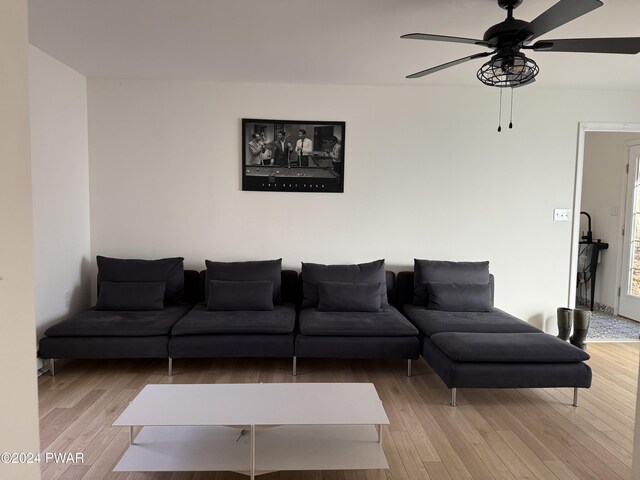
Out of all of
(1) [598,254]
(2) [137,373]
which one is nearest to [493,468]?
(2) [137,373]

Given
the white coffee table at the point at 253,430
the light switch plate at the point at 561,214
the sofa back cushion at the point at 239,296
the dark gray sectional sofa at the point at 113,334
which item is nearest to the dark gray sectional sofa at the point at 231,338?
the dark gray sectional sofa at the point at 113,334

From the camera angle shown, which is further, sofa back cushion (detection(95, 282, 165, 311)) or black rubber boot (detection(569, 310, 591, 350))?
black rubber boot (detection(569, 310, 591, 350))

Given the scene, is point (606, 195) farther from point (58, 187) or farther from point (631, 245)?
point (58, 187)

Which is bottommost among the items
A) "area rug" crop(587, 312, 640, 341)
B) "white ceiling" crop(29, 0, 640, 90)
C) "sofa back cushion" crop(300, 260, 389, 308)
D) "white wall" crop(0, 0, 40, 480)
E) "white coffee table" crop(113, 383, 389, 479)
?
"area rug" crop(587, 312, 640, 341)

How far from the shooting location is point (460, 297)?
3.88 m

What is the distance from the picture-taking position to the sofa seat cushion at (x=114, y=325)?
11.0 ft

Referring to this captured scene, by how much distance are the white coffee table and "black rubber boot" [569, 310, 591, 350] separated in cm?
279

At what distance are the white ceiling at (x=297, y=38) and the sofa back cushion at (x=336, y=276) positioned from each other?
1762 millimetres

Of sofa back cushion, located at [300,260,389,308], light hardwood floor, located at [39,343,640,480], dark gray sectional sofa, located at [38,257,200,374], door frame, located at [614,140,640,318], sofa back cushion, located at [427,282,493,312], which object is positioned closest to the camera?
light hardwood floor, located at [39,343,640,480]

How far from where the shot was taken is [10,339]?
122 centimetres

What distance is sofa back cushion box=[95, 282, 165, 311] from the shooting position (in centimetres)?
377

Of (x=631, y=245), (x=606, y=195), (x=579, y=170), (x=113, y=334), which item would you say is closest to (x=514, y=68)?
(x=579, y=170)

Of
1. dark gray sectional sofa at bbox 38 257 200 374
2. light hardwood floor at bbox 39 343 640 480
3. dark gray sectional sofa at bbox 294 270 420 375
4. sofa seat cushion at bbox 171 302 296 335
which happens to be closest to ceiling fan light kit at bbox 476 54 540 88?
dark gray sectional sofa at bbox 294 270 420 375

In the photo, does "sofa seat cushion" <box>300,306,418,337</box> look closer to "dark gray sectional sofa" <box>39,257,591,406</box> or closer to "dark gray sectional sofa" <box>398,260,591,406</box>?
"dark gray sectional sofa" <box>39,257,591,406</box>
